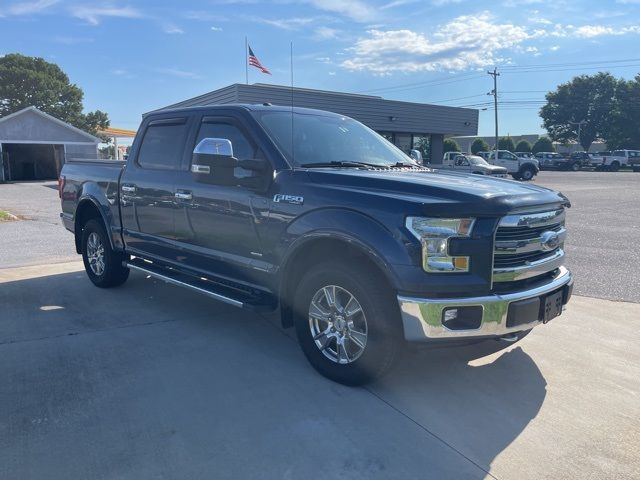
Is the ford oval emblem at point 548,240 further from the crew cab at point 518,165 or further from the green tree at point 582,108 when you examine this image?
the green tree at point 582,108

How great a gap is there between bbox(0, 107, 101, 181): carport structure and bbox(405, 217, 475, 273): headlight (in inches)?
1417

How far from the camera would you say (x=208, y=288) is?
16.1 feet

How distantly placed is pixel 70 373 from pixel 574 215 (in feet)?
44.6

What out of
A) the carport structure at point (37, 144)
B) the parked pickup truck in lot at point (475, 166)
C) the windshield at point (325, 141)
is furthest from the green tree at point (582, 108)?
the windshield at point (325, 141)

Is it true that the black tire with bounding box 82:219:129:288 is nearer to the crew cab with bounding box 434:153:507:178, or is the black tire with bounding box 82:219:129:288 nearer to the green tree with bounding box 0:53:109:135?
the crew cab with bounding box 434:153:507:178

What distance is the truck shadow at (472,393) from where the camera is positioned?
131 inches

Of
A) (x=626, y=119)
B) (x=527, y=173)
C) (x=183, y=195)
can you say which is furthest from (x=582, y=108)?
(x=183, y=195)

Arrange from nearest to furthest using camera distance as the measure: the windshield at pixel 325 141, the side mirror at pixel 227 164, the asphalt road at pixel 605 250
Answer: the side mirror at pixel 227 164
the windshield at pixel 325 141
the asphalt road at pixel 605 250

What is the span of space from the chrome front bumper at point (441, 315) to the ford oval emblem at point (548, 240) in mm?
517

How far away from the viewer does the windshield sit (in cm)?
457

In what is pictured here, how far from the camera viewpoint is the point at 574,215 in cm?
1458

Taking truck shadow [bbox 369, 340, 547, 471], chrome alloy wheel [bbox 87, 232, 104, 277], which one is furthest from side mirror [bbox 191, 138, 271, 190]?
chrome alloy wheel [bbox 87, 232, 104, 277]

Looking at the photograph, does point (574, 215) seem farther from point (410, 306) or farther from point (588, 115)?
point (588, 115)

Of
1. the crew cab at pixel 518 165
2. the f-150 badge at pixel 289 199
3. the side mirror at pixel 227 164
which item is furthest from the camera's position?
the crew cab at pixel 518 165
